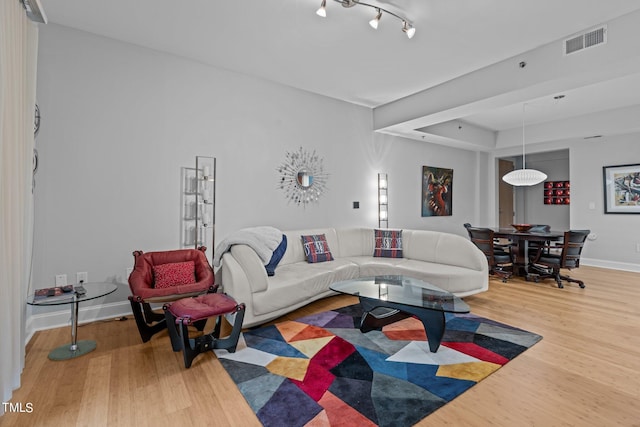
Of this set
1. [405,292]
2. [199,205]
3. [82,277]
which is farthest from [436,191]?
[82,277]

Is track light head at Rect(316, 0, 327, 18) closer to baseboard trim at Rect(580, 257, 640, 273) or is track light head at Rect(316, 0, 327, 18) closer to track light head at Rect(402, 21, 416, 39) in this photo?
track light head at Rect(402, 21, 416, 39)

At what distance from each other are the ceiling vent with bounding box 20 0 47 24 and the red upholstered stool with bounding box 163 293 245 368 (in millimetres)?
2274

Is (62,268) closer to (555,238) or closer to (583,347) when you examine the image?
(583,347)

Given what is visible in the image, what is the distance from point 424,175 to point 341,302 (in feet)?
12.0

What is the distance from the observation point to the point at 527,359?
2410 millimetres

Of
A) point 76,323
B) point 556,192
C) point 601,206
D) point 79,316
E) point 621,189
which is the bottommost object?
point 79,316

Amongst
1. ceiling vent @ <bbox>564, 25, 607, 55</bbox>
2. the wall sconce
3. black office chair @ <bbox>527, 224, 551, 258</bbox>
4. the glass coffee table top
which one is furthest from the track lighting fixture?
black office chair @ <bbox>527, 224, 551, 258</bbox>

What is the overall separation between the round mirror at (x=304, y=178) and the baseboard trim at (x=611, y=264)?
5.66m

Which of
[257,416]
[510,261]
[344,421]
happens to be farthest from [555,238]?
[257,416]

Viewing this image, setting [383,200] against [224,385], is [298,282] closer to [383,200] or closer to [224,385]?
[224,385]

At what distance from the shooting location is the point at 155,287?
9.74 feet

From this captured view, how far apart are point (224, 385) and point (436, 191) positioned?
18.7ft

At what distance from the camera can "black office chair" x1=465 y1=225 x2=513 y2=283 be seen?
4793mm

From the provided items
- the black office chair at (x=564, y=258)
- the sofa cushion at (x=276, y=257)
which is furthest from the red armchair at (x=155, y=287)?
the black office chair at (x=564, y=258)
